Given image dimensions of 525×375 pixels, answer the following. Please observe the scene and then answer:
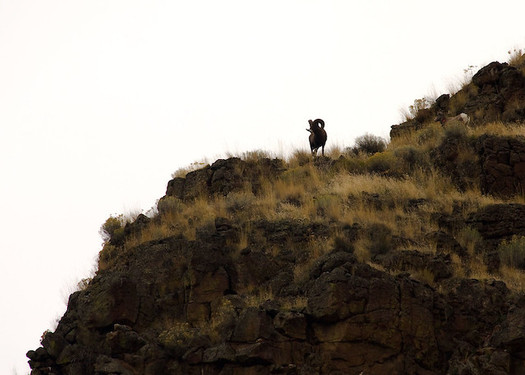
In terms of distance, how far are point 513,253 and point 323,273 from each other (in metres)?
4.04

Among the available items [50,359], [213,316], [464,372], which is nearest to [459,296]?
[464,372]

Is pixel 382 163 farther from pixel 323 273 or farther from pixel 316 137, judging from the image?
pixel 323 273

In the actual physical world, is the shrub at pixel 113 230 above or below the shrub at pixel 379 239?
above

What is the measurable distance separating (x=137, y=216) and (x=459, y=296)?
9.02 m

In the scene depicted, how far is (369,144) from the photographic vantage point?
23.9 metres

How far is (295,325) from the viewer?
13.0 m

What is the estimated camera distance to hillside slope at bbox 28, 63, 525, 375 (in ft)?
42.2

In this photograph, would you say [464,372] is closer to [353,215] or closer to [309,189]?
[353,215]

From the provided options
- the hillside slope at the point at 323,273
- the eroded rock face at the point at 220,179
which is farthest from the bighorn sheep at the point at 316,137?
the eroded rock face at the point at 220,179

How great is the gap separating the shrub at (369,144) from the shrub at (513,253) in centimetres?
863

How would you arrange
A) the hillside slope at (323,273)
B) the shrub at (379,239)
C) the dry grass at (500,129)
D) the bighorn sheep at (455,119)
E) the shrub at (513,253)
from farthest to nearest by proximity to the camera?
the bighorn sheep at (455,119) → the dry grass at (500,129) → the shrub at (379,239) → the shrub at (513,253) → the hillside slope at (323,273)

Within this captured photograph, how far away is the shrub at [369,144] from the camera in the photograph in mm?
23719

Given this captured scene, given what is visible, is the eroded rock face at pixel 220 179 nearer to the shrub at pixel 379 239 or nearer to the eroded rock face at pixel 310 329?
the shrub at pixel 379 239

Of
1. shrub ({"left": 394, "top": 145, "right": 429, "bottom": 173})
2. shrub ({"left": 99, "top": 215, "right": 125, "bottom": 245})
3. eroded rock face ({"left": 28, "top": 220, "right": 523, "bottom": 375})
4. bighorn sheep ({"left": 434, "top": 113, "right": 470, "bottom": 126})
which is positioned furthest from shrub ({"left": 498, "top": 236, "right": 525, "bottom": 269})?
shrub ({"left": 99, "top": 215, "right": 125, "bottom": 245})
